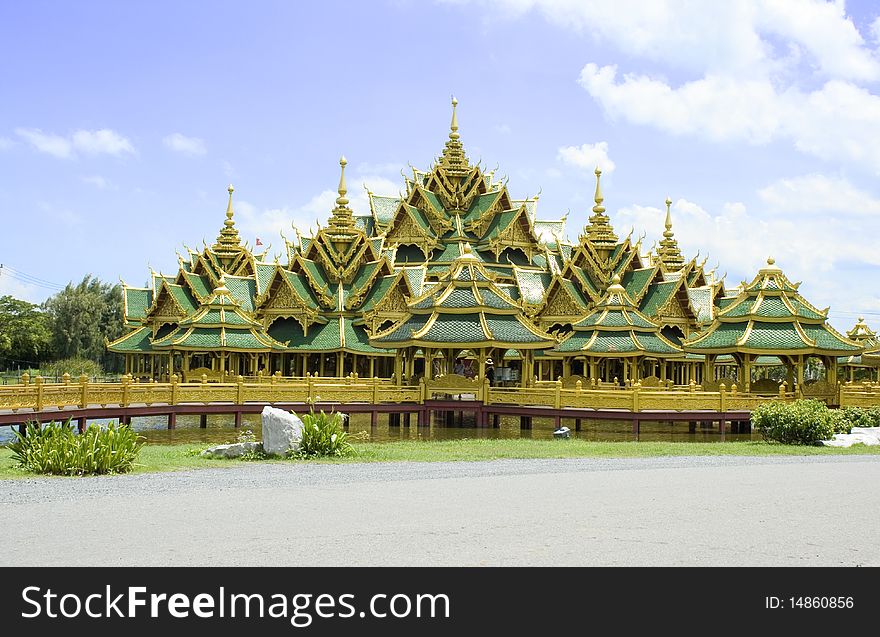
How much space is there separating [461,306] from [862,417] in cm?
1376

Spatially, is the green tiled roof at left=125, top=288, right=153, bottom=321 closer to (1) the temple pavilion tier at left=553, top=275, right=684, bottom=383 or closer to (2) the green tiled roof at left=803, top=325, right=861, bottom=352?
(1) the temple pavilion tier at left=553, top=275, right=684, bottom=383

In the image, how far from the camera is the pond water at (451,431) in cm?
2916

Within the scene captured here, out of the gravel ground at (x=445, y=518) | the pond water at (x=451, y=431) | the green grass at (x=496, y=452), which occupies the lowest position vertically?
the pond water at (x=451, y=431)

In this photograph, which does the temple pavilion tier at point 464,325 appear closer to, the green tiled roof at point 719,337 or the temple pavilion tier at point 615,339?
the temple pavilion tier at point 615,339

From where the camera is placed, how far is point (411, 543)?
363 inches

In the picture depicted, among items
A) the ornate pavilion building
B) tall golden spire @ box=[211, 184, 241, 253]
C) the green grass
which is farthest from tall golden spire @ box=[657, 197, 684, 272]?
the green grass

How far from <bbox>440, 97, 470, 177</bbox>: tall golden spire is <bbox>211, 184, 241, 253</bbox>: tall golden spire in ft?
40.8

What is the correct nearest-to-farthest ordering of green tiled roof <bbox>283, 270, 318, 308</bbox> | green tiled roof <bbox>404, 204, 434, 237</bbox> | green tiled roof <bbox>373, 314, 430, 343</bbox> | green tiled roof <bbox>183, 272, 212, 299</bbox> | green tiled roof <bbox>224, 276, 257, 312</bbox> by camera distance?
Answer: green tiled roof <bbox>373, 314, 430, 343</bbox> < green tiled roof <bbox>283, 270, 318, 308</bbox> < green tiled roof <bbox>224, 276, 257, 312</bbox> < green tiled roof <bbox>183, 272, 212, 299</bbox> < green tiled roof <bbox>404, 204, 434, 237</bbox>

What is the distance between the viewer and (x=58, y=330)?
71.1 m

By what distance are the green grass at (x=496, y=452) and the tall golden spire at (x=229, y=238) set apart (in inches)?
1333

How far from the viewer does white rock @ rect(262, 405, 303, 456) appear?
62.4 feet

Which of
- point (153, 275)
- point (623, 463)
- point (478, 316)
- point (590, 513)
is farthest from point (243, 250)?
point (590, 513)

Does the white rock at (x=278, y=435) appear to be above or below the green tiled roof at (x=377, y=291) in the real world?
below

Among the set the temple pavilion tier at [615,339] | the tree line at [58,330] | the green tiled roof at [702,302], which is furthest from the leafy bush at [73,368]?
the green tiled roof at [702,302]
